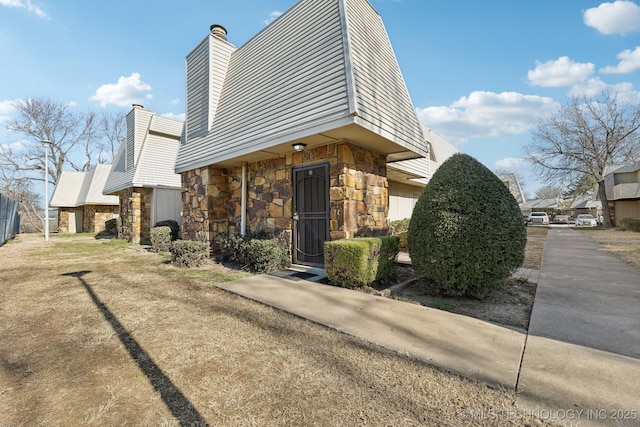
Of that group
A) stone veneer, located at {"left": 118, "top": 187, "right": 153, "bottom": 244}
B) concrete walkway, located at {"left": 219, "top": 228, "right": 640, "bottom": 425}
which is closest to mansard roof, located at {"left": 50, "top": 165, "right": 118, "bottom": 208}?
stone veneer, located at {"left": 118, "top": 187, "right": 153, "bottom": 244}

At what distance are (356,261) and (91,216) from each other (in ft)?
79.5

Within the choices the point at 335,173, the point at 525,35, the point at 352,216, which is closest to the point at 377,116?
the point at 335,173

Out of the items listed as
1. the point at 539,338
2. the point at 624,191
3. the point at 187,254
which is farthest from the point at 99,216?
the point at 624,191

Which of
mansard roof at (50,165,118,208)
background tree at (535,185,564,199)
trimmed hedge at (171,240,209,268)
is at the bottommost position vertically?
trimmed hedge at (171,240,209,268)

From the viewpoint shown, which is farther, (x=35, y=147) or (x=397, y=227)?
(x=35, y=147)

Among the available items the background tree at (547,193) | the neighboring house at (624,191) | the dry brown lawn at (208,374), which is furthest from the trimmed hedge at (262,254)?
the background tree at (547,193)

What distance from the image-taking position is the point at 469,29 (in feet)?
23.0

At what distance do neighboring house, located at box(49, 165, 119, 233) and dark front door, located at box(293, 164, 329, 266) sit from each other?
18884 millimetres

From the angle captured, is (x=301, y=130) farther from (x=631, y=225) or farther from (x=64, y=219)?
(x=64, y=219)

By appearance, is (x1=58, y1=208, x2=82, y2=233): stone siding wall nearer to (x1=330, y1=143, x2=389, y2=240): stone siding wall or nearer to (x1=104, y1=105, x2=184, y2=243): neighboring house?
(x1=104, y1=105, x2=184, y2=243): neighboring house

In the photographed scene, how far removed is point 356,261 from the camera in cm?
411

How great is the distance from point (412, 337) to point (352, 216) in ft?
9.19

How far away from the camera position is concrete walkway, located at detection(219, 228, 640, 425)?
5.56 ft

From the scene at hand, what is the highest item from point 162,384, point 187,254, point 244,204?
point 244,204
